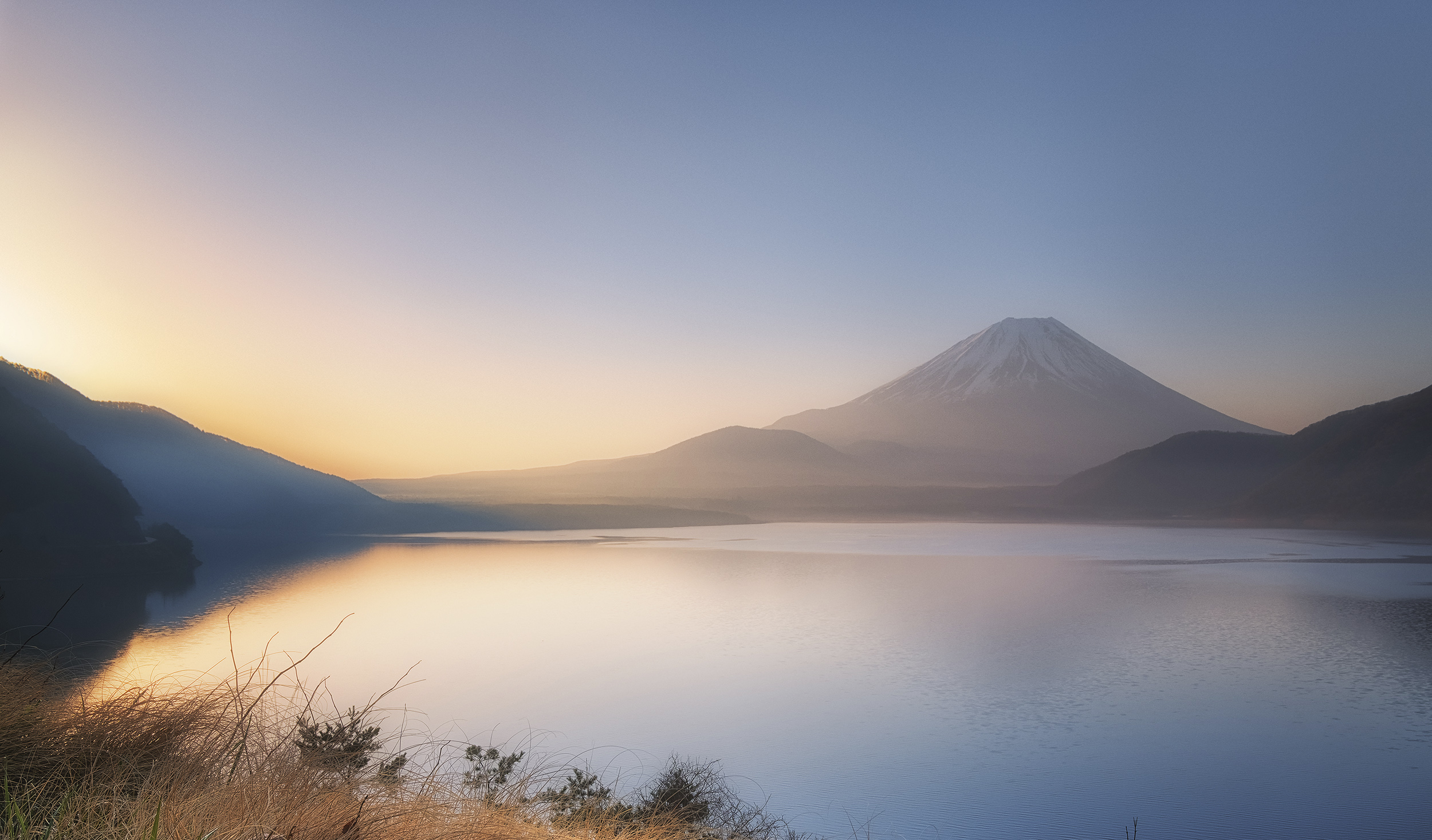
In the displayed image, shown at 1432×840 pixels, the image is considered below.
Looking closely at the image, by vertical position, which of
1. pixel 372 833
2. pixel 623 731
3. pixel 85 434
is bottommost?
pixel 623 731

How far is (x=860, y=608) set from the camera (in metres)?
18.6

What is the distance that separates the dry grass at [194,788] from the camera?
1.79 m

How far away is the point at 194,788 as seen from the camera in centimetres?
218

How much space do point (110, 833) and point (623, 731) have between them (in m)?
7.90

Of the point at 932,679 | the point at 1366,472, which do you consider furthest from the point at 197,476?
the point at 1366,472

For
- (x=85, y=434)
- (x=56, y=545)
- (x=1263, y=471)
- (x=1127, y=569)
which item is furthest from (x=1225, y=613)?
(x=1263, y=471)

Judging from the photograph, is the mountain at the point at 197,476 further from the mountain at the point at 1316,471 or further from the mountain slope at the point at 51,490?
the mountain at the point at 1316,471

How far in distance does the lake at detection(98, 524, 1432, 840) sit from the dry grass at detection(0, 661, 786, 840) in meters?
1.60

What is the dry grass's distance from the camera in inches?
70.4

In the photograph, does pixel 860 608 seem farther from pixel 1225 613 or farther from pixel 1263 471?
pixel 1263 471

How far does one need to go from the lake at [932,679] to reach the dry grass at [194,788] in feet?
5.23

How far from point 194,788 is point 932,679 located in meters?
10.7

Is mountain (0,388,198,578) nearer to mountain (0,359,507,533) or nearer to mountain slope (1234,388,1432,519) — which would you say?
mountain (0,359,507,533)

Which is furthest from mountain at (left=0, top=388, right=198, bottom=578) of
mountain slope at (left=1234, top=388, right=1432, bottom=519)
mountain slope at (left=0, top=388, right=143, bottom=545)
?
mountain slope at (left=1234, top=388, right=1432, bottom=519)
